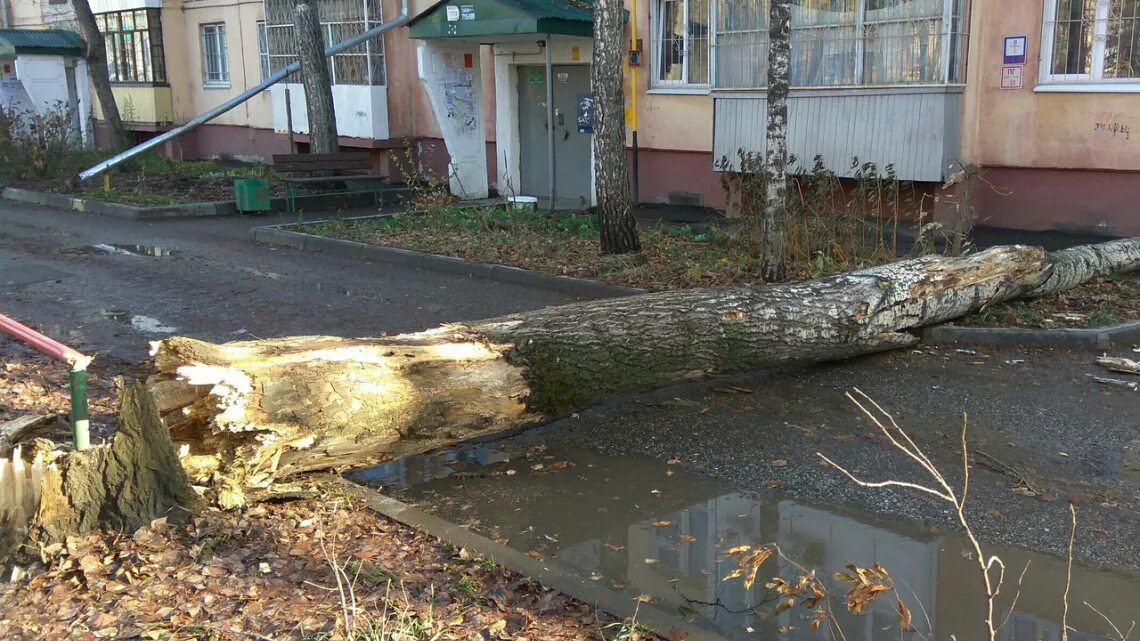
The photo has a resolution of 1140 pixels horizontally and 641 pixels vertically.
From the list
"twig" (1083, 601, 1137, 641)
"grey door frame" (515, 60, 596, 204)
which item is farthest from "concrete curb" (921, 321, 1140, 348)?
"grey door frame" (515, 60, 596, 204)

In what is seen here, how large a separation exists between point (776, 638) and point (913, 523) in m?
1.26

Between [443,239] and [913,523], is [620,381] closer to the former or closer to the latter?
[913,523]

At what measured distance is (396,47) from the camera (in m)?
19.1

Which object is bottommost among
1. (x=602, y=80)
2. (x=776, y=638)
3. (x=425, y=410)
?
(x=776, y=638)

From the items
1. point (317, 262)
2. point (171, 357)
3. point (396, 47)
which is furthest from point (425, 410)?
point (396, 47)

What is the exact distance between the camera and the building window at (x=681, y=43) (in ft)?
47.4

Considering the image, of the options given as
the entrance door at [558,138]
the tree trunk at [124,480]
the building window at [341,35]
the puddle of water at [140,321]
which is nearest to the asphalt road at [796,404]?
the puddle of water at [140,321]

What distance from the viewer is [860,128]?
12602 mm

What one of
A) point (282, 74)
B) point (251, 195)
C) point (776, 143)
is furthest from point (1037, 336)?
point (282, 74)

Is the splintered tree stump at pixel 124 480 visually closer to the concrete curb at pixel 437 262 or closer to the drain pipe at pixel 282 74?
the concrete curb at pixel 437 262

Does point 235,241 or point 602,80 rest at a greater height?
point 602,80

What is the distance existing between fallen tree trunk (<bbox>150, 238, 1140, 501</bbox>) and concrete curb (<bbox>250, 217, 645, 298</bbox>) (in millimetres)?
2657

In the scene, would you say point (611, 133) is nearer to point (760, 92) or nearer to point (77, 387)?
point (760, 92)

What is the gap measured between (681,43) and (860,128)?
3364 mm
